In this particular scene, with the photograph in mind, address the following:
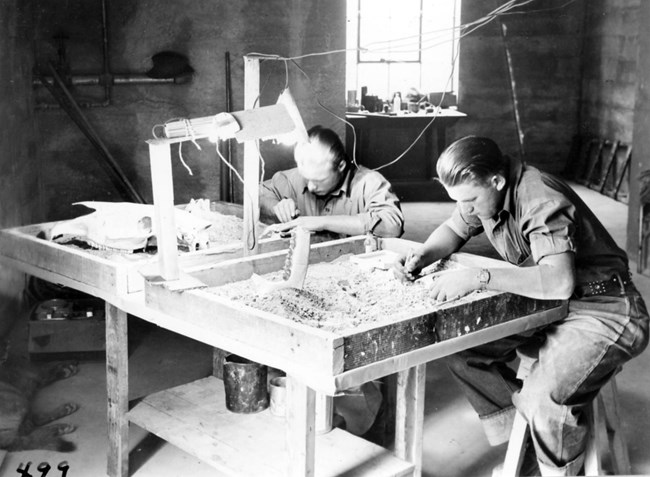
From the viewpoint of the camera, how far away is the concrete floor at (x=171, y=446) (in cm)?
346

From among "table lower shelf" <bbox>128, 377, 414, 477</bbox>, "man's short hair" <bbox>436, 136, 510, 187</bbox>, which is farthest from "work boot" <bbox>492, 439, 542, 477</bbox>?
"man's short hair" <bbox>436, 136, 510, 187</bbox>

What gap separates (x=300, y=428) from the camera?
2.54m

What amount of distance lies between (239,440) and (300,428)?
0.68 meters

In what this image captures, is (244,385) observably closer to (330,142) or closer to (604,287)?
(330,142)

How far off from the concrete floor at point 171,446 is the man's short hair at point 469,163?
4.32 feet

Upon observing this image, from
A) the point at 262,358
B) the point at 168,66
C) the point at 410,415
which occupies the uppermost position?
the point at 168,66

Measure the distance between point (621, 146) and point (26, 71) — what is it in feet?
24.2

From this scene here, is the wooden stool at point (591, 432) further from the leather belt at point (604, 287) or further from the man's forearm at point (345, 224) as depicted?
the man's forearm at point (345, 224)

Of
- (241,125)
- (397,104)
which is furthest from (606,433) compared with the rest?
(397,104)

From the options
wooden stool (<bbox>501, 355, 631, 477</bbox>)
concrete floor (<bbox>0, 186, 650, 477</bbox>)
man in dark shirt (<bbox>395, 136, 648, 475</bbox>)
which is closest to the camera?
man in dark shirt (<bbox>395, 136, 648, 475</bbox>)

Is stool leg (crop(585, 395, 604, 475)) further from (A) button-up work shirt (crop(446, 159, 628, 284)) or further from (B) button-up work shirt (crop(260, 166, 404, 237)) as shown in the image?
(B) button-up work shirt (crop(260, 166, 404, 237))

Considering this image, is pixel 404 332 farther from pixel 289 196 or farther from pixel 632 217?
pixel 632 217

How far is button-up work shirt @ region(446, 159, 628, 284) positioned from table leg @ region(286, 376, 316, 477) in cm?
84

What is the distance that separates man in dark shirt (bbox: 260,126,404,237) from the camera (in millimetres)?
3787
